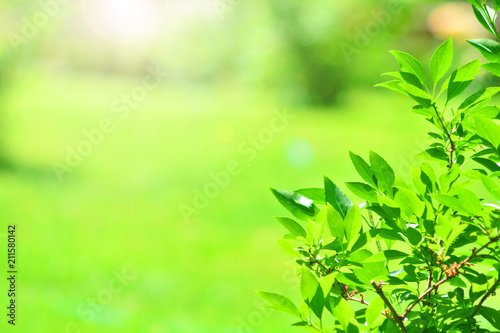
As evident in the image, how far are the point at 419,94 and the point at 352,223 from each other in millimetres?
181

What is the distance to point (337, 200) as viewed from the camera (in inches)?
30.6

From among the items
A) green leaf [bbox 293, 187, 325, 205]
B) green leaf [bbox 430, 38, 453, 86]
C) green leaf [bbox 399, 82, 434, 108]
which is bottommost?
green leaf [bbox 293, 187, 325, 205]

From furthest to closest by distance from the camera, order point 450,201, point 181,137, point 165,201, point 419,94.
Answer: point 181,137 → point 165,201 → point 419,94 → point 450,201

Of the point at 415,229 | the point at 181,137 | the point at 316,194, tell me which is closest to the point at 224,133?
the point at 181,137

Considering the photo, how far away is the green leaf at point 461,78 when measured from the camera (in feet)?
2.51

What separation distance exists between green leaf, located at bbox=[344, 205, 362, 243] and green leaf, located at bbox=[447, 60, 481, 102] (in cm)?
19

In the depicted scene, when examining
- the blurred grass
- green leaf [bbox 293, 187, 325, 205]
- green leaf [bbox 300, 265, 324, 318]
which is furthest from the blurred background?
green leaf [bbox 300, 265, 324, 318]

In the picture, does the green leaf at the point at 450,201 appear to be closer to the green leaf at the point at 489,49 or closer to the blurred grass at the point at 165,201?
the green leaf at the point at 489,49

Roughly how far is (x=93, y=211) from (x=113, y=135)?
7.34 feet

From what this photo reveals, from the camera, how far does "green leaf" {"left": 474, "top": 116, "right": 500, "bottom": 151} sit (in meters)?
0.70

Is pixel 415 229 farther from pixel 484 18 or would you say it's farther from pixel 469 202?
pixel 484 18

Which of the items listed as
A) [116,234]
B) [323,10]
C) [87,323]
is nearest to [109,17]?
[323,10]

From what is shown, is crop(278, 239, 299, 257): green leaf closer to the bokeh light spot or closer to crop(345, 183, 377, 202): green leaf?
crop(345, 183, 377, 202): green leaf

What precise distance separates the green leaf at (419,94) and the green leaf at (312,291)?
254mm
